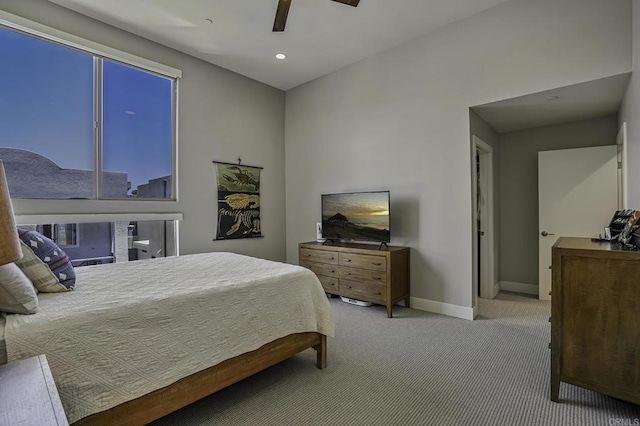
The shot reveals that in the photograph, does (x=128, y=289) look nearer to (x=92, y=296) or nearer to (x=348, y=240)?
(x=92, y=296)

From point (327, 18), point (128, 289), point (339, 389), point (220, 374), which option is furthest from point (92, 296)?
point (327, 18)

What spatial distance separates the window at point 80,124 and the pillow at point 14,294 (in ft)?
6.92

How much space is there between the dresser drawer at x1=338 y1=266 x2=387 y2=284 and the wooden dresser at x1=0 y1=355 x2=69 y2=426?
306 cm

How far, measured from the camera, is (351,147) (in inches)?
178

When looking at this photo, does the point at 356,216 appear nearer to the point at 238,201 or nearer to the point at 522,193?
the point at 238,201

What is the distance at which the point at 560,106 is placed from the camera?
11.5ft

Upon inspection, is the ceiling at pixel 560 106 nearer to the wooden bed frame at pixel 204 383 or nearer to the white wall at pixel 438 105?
the white wall at pixel 438 105

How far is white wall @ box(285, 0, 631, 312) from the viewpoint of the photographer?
9.39ft

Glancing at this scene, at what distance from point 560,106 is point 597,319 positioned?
2.65m

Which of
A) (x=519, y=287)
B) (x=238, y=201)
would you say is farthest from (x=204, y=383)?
(x=519, y=287)

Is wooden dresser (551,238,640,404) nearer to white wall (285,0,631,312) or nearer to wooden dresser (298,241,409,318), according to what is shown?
white wall (285,0,631,312)

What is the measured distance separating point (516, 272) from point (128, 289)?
16.2ft

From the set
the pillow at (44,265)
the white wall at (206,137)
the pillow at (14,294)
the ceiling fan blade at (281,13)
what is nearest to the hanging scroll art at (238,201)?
the white wall at (206,137)

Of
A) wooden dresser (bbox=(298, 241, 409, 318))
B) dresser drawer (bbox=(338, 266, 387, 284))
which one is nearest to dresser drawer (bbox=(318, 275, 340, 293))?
wooden dresser (bbox=(298, 241, 409, 318))
